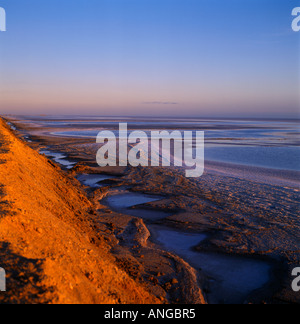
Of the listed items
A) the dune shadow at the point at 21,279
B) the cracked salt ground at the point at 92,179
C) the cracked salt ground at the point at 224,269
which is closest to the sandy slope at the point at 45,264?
the dune shadow at the point at 21,279

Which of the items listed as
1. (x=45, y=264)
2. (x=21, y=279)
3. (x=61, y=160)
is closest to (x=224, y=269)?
(x=45, y=264)

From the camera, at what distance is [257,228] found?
685 centimetres

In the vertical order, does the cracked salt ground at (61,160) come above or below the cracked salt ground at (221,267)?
above

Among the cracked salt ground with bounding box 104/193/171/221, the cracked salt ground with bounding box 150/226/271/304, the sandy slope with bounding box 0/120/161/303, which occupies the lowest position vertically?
the cracked salt ground with bounding box 150/226/271/304

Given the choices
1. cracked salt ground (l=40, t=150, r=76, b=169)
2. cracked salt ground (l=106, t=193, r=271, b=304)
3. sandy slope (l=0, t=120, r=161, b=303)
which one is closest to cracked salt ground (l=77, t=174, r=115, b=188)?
cracked salt ground (l=40, t=150, r=76, b=169)

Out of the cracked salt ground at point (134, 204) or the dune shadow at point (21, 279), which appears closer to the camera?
the dune shadow at point (21, 279)

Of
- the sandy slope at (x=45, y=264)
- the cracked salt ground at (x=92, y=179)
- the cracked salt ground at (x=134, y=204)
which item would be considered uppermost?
the sandy slope at (x=45, y=264)

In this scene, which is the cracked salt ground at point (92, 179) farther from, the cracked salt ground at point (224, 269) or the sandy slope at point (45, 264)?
the sandy slope at point (45, 264)

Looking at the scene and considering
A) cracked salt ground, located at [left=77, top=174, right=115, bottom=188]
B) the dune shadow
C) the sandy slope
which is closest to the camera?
the dune shadow

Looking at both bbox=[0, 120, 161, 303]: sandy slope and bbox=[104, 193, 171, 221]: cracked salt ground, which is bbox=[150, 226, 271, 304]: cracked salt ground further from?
bbox=[104, 193, 171, 221]: cracked salt ground

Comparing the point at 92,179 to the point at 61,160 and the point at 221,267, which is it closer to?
the point at 61,160

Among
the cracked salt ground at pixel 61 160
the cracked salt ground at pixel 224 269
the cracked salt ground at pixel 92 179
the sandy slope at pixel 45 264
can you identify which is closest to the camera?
the sandy slope at pixel 45 264

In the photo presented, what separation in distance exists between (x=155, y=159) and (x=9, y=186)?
11.6 meters

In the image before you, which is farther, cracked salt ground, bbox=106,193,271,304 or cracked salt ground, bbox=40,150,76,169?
cracked salt ground, bbox=40,150,76,169
